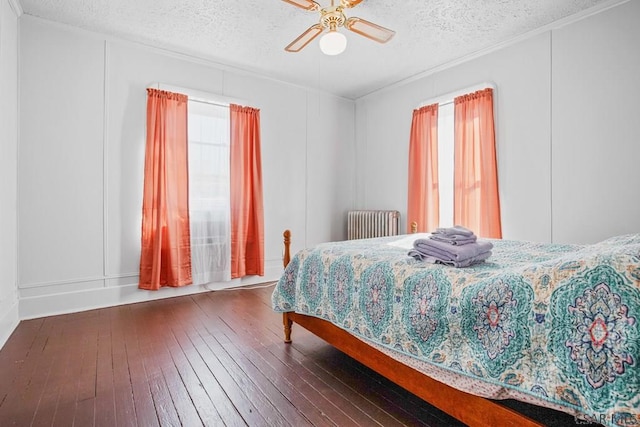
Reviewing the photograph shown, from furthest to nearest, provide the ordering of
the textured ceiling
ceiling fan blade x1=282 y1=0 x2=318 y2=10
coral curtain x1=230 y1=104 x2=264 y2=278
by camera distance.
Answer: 1. coral curtain x1=230 y1=104 x2=264 y2=278
2. the textured ceiling
3. ceiling fan blade x1=282 y1=0 x2=318 y2=10

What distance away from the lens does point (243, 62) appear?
13.0ft

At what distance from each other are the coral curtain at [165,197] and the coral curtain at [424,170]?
2.71 metres

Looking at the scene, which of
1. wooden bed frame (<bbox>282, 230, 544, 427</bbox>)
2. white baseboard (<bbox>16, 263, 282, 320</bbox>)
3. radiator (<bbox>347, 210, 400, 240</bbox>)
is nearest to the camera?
wooden bed frame (<bbox>282, 230, 544, 427</bbox>)

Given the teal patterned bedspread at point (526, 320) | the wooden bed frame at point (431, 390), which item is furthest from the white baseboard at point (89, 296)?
the teal patterned bedspread at point (526, 320)

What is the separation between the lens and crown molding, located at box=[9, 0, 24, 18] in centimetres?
273

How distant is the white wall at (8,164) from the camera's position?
2.49 meters

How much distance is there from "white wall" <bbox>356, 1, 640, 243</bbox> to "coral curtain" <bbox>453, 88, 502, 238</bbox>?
99mm

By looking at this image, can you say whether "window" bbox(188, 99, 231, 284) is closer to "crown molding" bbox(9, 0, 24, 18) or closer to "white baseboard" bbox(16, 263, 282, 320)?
"white baseboard" bbox(16, 263, 282, 320)

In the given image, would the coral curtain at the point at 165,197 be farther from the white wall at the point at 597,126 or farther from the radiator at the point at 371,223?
the white wall at the point at 597,126

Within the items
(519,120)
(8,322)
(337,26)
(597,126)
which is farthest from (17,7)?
(597,126)

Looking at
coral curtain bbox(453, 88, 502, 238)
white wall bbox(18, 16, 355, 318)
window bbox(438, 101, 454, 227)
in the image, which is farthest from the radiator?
white wall bbox(18, 16, 355, 318)

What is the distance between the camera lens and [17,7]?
9.21 feet

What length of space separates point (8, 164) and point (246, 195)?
2151mm

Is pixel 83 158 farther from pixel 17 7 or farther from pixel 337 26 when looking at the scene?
pixel 337 26
